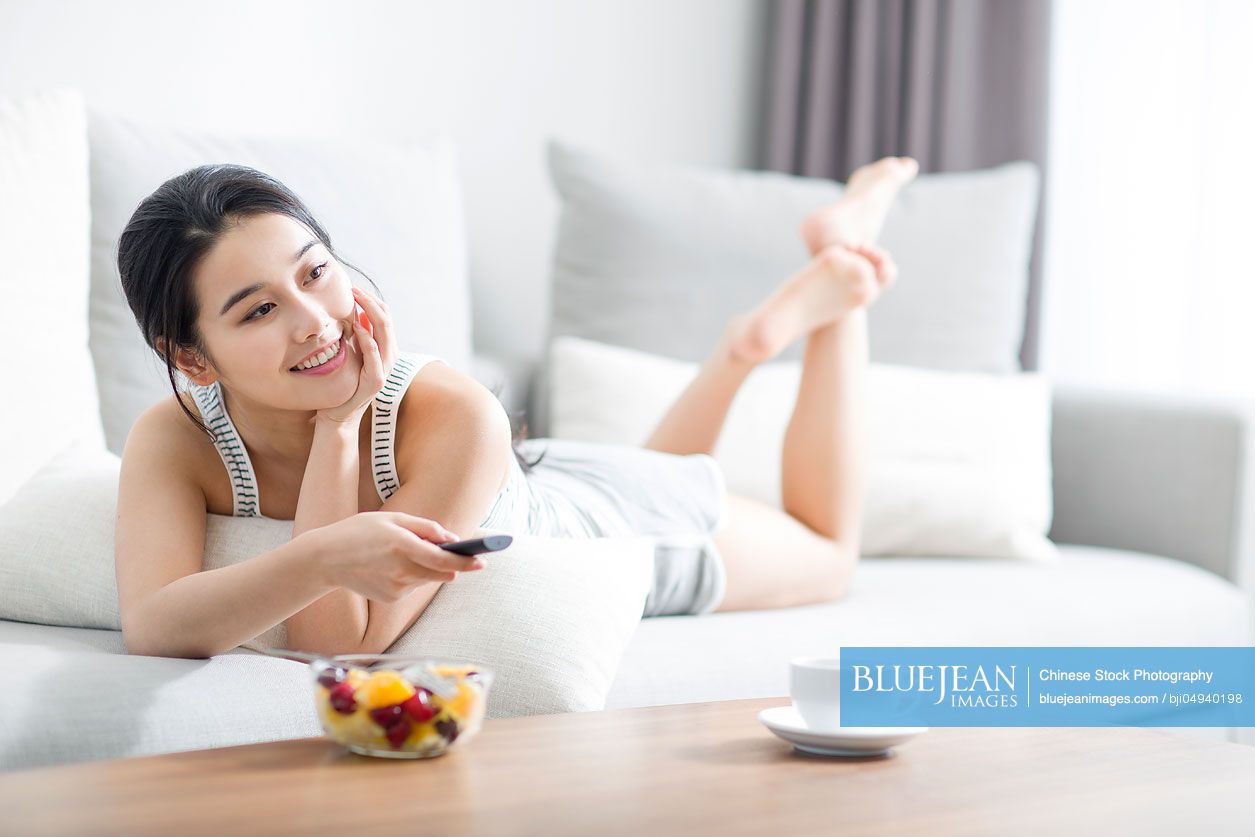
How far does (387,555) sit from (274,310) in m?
0.29

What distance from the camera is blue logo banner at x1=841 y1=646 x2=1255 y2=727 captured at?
3.11 ft

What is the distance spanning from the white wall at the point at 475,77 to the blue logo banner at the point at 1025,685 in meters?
1.86

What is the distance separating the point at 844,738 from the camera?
926 millimetres

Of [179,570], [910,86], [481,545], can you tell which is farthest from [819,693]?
[910,86]

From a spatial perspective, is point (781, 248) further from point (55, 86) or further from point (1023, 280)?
point (55, 86)

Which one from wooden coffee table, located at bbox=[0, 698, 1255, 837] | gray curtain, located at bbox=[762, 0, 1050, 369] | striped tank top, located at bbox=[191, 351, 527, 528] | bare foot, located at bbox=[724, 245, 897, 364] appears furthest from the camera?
gray curtain, located at bbox=[762, 0, 1050, 369]

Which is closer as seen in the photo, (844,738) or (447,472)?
(844,738)

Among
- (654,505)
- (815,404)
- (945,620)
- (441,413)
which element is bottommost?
(945,620)

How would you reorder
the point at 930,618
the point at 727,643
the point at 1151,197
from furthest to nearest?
the point at 1151,197 < the point at 930,618 < the point at 727,643

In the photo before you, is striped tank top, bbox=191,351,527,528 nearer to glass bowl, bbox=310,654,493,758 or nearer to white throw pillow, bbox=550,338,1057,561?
glass bowl, bbox=310,654,493,758

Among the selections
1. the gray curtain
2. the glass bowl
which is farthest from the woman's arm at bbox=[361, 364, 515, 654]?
the gray curtain

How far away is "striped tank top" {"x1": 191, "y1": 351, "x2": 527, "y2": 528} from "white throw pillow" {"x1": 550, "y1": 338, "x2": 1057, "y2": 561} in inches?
32.5

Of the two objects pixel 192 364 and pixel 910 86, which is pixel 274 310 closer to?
pixel 192 364

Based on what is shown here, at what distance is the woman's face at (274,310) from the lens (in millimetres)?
1175
